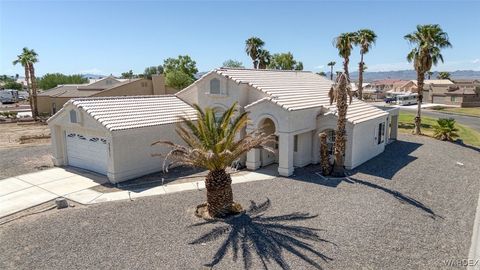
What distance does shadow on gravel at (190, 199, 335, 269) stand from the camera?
11.0 metres

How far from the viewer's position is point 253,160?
21.2 meters

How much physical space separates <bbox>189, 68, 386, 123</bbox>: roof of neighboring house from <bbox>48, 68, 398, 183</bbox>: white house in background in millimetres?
76

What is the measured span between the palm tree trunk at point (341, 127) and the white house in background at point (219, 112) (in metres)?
1.71

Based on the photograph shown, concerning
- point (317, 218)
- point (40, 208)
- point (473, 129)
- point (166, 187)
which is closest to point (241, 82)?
point (166, 187)

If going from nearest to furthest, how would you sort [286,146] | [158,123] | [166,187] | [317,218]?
1. [317,218]
2. [166,187]
3. [286,146]
4. [158,123]

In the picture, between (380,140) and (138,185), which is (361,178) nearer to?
(380,140)

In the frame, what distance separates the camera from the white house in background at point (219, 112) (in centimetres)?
1950

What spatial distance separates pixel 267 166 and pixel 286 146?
9.89ft

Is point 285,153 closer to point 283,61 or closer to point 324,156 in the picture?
point 324,156

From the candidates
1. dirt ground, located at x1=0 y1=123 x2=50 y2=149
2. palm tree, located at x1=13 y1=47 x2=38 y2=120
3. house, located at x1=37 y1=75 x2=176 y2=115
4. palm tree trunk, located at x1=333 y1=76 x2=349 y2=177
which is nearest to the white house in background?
palm tree trunk, located at x1=333 y1=76 x2=349 y2=177

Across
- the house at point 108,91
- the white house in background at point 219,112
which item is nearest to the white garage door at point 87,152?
the white house in background at point 219,112

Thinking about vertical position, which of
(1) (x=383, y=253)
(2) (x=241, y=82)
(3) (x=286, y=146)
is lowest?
A: (1) (x=383, y=253)

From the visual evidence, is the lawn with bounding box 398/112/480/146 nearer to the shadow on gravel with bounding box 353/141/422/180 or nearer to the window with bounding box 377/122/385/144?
the shadow on gravel with bounding box 353/141/422/180

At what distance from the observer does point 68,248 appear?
38.4 feet
